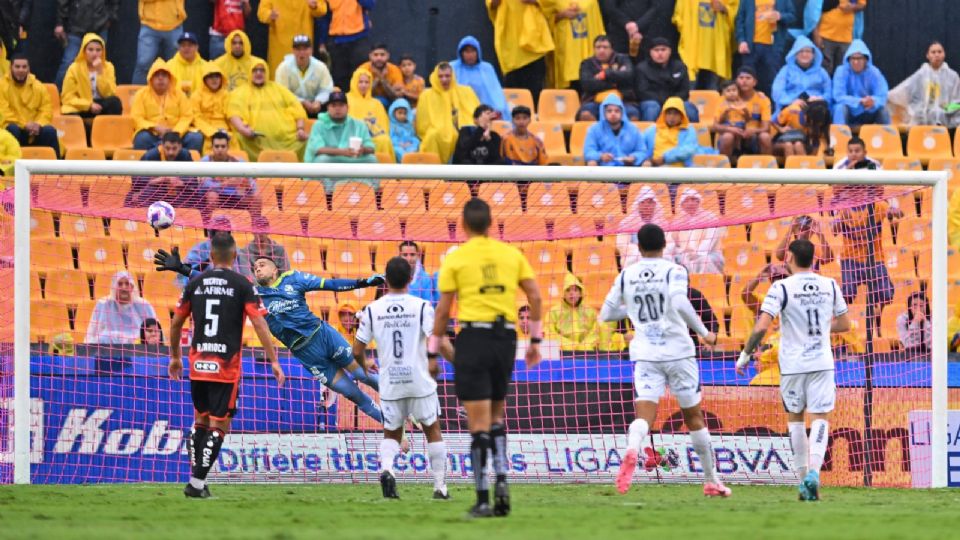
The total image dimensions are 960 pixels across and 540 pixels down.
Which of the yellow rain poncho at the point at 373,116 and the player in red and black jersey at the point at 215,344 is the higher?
the yellow rain poncho at the point at 373,116

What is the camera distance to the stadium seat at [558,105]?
20281 mm

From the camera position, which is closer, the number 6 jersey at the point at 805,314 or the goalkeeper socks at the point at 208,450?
the goalkeeper socks at the point at 208,450

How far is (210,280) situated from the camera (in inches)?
446

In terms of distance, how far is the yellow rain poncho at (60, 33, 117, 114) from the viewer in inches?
753

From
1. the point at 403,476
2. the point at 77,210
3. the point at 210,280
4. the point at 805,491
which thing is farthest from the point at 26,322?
the point at 805,491

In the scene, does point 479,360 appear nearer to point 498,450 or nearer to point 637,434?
point 498,450

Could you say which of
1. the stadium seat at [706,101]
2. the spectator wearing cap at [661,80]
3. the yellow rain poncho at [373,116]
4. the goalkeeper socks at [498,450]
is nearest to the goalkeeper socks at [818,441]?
the goalkeeper socks at [498,450]

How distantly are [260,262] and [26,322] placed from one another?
2.10 metres

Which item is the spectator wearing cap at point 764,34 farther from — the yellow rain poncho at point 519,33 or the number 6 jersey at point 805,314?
the number 6 jersey at point 805,314

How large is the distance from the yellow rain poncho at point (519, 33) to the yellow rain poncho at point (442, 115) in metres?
1.70

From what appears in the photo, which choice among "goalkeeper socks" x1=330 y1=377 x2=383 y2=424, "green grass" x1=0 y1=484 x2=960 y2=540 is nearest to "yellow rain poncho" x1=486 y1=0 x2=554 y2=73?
"goalkeeper socks" x1=330 y1=377 x2=383 y2=424

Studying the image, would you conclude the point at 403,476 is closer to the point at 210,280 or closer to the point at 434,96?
the point at 210,280

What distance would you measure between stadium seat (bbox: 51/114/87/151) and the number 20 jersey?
387 inches

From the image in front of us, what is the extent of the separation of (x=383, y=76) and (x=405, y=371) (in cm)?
885
